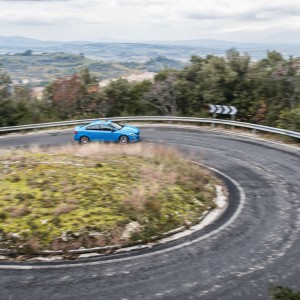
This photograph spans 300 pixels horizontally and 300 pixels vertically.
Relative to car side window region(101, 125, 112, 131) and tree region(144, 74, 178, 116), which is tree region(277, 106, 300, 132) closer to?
tree region(144, 74, 178, 116)

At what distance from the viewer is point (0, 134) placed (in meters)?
30.2

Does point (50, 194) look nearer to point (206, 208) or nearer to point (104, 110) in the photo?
point (206, 208)

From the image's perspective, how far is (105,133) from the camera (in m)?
24.2

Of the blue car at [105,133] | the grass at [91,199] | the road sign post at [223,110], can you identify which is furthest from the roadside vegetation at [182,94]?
the grass at [91,199]

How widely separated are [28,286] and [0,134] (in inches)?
934

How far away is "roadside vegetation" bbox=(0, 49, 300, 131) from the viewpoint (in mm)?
27578

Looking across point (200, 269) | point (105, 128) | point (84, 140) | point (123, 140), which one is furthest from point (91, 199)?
point (84, 140)

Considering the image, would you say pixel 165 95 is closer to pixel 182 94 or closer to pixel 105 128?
pixel 182 94

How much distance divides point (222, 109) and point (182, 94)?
5.50 metres

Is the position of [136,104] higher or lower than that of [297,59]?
lower

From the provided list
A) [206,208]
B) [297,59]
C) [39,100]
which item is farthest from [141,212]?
[39,100]

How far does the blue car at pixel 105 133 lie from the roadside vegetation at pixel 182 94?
29.6 ft

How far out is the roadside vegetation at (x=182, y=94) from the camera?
2758 cm

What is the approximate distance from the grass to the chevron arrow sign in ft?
37.2
